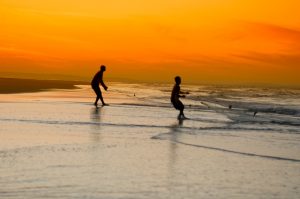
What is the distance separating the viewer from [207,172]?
361 inches

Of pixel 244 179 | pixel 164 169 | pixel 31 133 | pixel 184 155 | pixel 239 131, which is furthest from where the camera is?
pixel 239 131

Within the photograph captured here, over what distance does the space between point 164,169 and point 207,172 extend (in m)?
0.70

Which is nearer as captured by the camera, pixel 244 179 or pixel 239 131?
pixel 244 179

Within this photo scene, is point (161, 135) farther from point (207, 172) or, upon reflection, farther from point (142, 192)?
point (142, 192)

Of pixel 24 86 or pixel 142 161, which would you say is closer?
pixel 142 161

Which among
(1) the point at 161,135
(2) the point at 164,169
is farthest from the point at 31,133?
(2) the point at 164,169

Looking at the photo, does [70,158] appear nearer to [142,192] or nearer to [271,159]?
[142,192]

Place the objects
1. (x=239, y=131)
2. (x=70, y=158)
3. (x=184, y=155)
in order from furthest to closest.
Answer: (x=239, y=131) → (x=184, y=155) → (x=70, y=158)

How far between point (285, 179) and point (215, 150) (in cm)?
319

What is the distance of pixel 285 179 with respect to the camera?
29.0 ft

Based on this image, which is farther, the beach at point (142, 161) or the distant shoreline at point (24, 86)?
the distant shoreline at point (24, 86)

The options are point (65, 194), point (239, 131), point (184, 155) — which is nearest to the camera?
point (65, 194)

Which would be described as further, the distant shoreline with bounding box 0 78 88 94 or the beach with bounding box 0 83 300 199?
the distant shoreline with bounding box 0 78 88 94

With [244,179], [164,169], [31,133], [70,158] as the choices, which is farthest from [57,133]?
[244,179]
